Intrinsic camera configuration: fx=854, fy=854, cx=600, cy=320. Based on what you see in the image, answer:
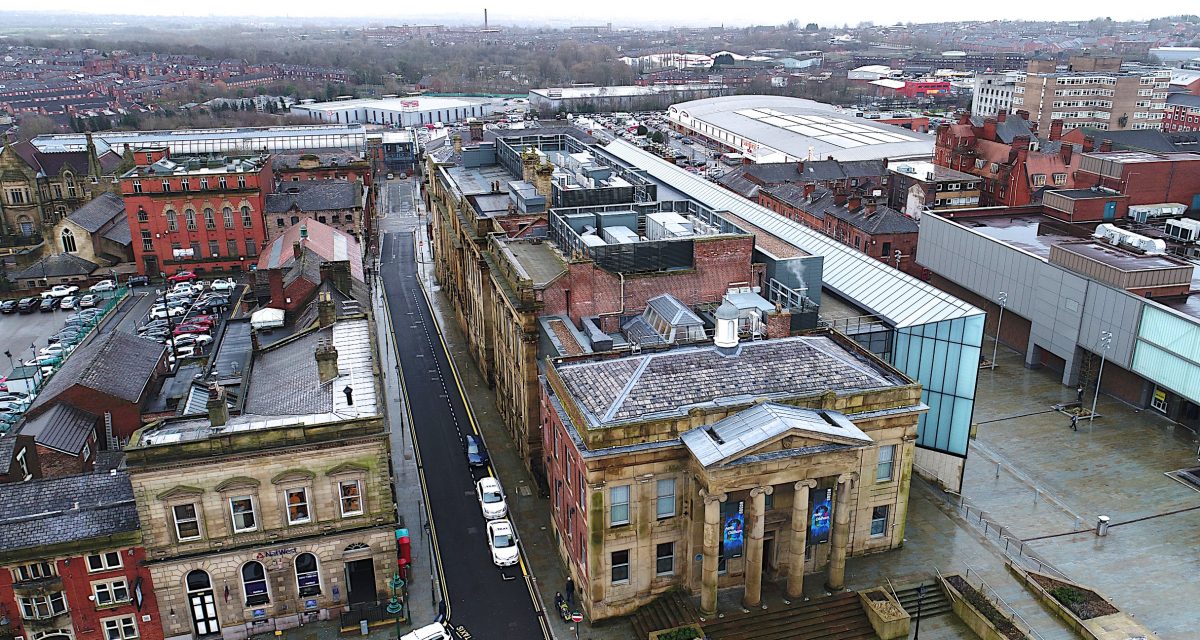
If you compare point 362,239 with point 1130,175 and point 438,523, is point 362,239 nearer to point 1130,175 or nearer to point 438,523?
point 438,523

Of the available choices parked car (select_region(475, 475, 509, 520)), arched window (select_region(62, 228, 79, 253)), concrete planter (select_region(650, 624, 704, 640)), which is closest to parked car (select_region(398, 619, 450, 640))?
concrete planter (select_region(650, 624, 704, 640))

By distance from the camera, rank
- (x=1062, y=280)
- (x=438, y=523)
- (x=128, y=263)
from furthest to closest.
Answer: (x=128, y=263) → (x=1062, y=280) → (x=438, y=523)

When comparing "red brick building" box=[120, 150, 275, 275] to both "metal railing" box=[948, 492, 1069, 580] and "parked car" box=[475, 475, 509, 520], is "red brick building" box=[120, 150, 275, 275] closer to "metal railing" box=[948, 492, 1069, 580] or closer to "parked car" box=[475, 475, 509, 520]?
"parked car" box=[475, 475, 509, 520]

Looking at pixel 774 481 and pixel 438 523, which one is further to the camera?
pixel 438 523

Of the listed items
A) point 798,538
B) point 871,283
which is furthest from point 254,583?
point 871,283

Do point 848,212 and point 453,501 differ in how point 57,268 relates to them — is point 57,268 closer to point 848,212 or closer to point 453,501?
point 453,501

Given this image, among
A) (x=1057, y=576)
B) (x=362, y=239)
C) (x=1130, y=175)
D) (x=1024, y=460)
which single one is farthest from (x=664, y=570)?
(x=1130, y=175)
